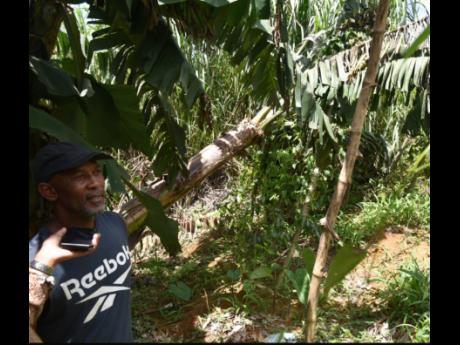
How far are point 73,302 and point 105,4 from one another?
7.87 feet

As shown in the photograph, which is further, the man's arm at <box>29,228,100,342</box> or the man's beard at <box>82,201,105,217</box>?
the man's beard at <box>82,201,105,217</box>

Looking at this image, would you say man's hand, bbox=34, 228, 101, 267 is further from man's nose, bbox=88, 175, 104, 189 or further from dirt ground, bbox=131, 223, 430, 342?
dirt ground, bbox=131, 223, 430, 342

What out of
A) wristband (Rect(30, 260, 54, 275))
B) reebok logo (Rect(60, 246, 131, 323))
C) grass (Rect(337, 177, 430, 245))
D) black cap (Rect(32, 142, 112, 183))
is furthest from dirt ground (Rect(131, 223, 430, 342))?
wristband (Rect(30, 260, 54, 275))

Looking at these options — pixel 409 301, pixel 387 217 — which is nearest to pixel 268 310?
pixel 409 301

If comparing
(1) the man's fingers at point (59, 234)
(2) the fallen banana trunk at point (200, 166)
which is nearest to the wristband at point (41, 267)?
(1) the man's fingers at point (59, 234)

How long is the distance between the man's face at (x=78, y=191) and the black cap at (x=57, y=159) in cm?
2

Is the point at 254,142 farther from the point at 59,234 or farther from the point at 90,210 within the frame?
the point at 59,234

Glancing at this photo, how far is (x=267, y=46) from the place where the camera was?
10.9 feet

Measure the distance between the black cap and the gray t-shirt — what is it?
0.63 ft

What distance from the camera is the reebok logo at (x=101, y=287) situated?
62.5 inches

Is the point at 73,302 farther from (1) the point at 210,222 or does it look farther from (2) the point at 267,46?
(1) the point at 210,222

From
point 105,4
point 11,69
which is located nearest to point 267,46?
point 105,4

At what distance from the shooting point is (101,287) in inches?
66.3

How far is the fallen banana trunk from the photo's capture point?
4.27 meters
